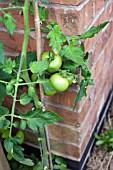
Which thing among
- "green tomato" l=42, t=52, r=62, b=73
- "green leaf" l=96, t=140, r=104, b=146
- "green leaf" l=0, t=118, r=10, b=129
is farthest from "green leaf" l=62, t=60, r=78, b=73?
"green leaf" l=96, t=140, r=104, b=146

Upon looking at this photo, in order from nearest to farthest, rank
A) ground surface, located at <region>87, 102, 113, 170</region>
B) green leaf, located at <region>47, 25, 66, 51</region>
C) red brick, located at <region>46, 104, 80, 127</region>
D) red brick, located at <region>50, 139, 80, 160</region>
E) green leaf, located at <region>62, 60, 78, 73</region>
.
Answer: green leaf, located at <region>47, 25, 66, 51</region> → green leaf, located at <region>62, 60, 78, 73</region> → red brick, located at <region>46, 104, 80, 127</region> → red brick, located at <region>50, 139, 80, 160</region> → ground surface, located at <region>87, 102, 113, 170</region>

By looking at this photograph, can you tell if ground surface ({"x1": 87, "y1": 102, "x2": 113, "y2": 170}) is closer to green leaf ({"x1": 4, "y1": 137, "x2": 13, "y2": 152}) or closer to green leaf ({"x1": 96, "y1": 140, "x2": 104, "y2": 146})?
green leaf ({"x1": 96, "y1": 140, "x2": 104, "y2": 146})

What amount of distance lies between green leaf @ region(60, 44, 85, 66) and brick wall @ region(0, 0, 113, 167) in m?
0.08

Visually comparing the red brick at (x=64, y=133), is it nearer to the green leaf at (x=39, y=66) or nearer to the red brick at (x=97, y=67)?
the red brick at (x=97, y=67)

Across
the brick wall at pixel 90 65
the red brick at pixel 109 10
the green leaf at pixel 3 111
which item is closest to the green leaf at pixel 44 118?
the green leaf at pixel 3 111

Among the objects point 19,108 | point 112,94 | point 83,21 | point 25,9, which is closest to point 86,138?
point 19,108

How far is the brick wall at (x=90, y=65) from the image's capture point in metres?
0.84

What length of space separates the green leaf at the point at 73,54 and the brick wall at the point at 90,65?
→ 8cm

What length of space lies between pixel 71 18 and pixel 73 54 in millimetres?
128

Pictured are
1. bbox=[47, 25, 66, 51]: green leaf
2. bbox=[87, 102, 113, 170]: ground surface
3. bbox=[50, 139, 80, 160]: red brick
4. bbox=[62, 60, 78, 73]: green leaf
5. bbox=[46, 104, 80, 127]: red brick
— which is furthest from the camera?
bbox=[87, 102, 113, 170]: ground surface

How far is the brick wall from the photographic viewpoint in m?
0.84

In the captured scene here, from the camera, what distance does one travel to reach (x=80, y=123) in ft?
3.66

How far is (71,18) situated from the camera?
2.74ft

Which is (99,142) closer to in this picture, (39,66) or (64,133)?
(64,133)
